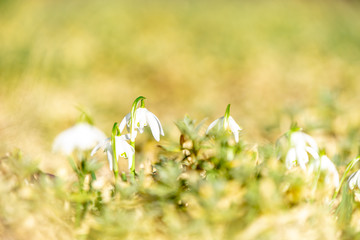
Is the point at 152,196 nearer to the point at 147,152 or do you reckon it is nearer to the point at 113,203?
the point at 113,203

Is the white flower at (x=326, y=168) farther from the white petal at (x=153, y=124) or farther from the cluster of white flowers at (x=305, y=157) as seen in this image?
the white petal at (x=153, y=124)

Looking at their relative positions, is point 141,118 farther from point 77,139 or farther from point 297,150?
point 297,150

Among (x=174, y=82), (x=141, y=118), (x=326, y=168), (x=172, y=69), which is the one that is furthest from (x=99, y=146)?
(x=172, y=69)

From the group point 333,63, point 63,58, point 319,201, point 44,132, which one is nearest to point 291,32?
point 333,63

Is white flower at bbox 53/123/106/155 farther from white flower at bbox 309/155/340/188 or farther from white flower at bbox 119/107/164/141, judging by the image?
white flower at bbox 309/155/340/188

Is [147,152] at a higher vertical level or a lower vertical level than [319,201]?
higher

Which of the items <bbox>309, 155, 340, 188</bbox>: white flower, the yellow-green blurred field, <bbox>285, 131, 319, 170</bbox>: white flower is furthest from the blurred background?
<bbox>285, 131, 319, 170</bbox>: white flower
